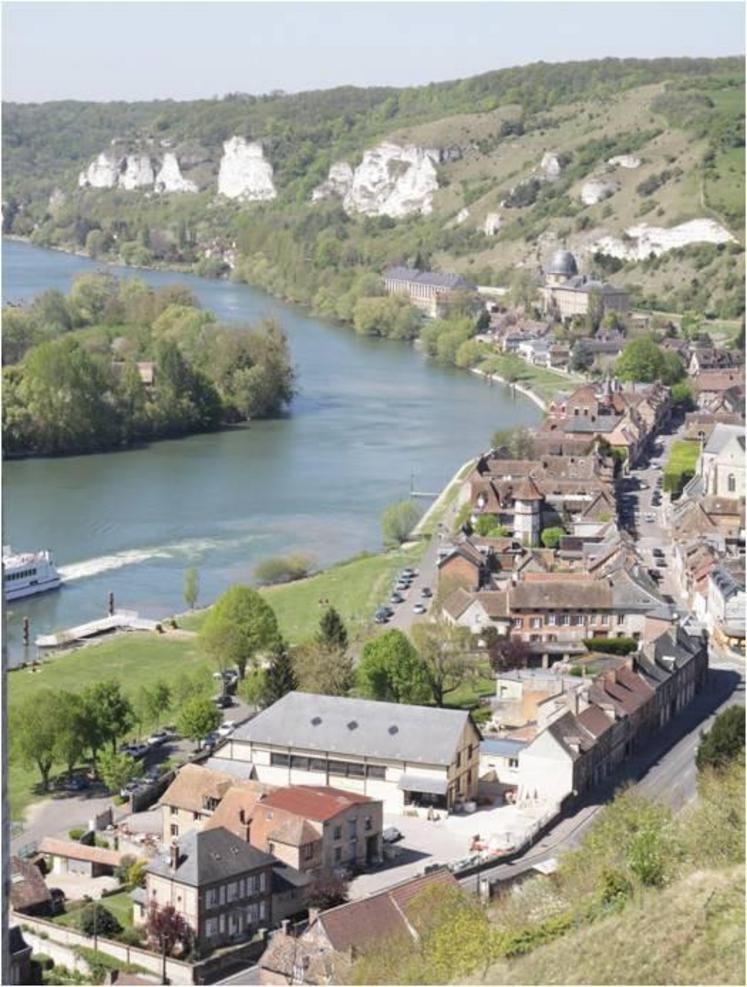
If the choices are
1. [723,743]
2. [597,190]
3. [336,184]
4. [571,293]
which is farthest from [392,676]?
[336,184]

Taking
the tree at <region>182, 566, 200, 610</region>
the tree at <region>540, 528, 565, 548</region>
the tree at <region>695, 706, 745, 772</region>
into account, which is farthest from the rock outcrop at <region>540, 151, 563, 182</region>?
the tree at <region>695, 706, 745, 772</region>

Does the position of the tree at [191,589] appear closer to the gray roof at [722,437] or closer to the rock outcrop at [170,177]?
the gray roof at [722,437]

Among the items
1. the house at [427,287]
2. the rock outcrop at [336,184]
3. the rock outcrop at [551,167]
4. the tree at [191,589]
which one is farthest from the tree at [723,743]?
the rock outcrop at [336,184]

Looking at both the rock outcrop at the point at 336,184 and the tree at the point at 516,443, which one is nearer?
the tree at the point at 516,443

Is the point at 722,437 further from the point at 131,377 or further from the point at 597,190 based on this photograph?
the point at 597,190

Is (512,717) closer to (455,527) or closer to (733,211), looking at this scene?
(455,527)
